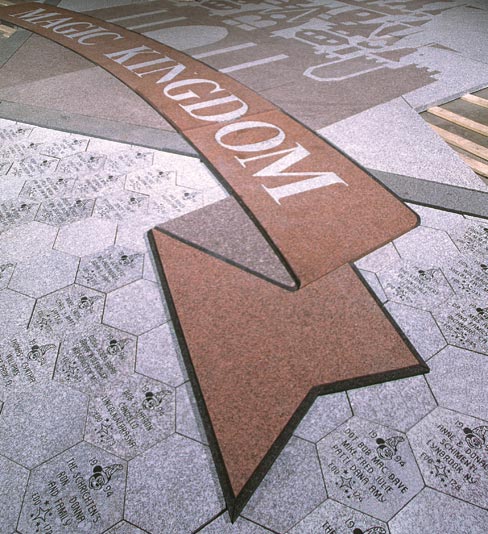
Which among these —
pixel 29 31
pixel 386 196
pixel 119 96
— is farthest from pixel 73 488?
pixel 29 31

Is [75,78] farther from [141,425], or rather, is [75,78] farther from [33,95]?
[141,425]

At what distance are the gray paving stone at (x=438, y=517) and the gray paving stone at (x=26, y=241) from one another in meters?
2.13

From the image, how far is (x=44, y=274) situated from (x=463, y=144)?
3.13 meters

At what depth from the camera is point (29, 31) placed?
575cm

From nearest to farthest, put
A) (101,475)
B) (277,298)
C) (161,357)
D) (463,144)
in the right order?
(101,475) < (161,357) < (277,298) < (463,144)

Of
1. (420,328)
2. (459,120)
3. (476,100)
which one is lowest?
(420,328)

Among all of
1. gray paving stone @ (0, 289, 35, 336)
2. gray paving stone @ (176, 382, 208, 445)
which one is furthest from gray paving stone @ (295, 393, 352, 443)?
→ gray paving stone @ (0, 289, 35, 336)

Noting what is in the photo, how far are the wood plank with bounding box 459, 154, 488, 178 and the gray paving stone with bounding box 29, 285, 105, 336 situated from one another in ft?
8.75

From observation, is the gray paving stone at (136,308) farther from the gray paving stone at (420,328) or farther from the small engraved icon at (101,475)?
the gray paving stone at (420,328)

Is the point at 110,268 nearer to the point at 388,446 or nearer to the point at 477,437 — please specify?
the point at 388,446

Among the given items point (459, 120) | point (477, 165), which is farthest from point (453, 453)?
point (459, 120)

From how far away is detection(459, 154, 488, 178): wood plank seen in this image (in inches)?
124

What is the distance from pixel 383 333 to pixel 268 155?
169 centimetres

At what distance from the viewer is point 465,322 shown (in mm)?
2070
